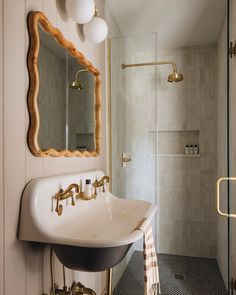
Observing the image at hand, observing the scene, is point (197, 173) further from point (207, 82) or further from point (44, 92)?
point (44, 92)

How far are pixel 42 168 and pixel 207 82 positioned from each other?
243 centimetres

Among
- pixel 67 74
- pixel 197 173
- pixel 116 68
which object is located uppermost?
pixel 116 68

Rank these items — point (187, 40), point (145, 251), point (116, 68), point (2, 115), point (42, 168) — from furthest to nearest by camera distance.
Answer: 1. point (187, 40)
2. point (116, 68)
3. point (145, 251)
4. point (42, 168)
5. point (2, 115)

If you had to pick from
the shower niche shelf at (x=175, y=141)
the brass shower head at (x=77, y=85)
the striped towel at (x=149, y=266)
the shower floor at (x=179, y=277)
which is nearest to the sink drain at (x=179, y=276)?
the shower floor at (x=179, y=277)

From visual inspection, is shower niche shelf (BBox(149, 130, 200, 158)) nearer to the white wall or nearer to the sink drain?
the sink drain

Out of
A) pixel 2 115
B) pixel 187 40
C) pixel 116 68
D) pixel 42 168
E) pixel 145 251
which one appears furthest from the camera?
pixel 187 40

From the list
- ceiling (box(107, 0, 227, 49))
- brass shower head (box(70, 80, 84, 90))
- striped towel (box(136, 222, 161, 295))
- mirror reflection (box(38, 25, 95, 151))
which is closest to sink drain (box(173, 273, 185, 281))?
striped towel (box(136, 222, 161, 295))

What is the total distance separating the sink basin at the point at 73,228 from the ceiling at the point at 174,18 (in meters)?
1.62

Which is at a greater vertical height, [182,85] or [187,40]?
[187,40]

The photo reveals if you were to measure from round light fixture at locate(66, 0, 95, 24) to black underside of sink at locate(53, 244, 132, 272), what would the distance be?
1.19 m

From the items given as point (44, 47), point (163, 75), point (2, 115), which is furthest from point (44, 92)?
point (163, 75)

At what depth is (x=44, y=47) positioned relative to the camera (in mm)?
1253

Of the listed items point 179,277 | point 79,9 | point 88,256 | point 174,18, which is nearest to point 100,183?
point 88,256

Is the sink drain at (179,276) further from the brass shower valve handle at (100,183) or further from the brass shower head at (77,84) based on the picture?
the brass shower head at (77,84)
